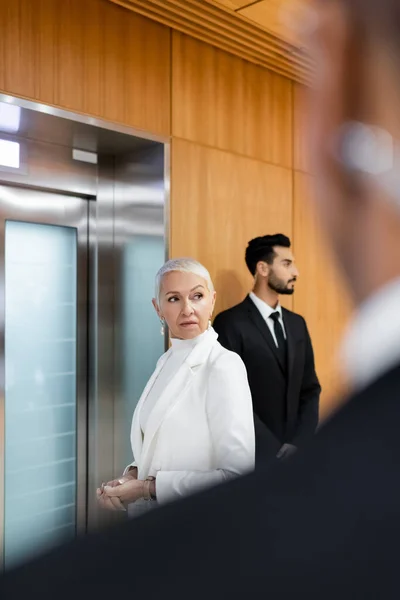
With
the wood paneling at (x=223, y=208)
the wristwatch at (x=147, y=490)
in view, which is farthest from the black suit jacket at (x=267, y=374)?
the wristwatch at (x=147, y=490)

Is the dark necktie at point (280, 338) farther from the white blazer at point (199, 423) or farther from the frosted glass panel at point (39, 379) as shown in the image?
the white blazer at point (199, 423)

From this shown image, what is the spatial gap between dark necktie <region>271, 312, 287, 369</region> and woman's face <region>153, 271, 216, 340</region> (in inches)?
35.9

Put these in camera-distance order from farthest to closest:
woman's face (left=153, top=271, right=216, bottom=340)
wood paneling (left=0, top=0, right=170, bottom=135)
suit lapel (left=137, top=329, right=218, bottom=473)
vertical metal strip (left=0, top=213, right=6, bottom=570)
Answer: vertical metal strip (left=0, top=213, right=6, bottom=570) < wood paneling (left=0, top=0, right=170, bottom=135) < woman's face (left=153, top=271, right=216, bottom=340) < suit lapel (left=137, top=329, right=218, bottom=473)

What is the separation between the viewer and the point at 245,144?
3354 millimetres

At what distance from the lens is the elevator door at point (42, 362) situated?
2.71 meters

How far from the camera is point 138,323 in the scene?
3.04 m

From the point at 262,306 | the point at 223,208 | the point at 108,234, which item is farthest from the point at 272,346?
the point at 108,234

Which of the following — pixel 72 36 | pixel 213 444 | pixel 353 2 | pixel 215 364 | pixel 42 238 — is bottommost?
pixel 213 444

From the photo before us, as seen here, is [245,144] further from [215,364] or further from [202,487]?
[202,487]

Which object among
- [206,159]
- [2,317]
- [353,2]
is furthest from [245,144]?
→ [353,2]

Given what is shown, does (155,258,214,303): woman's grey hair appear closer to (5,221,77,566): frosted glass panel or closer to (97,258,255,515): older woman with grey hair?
(97,258,255,515): older woman with grey hair

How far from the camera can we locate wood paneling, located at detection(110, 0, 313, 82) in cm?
271

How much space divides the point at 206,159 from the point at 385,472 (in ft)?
9.69

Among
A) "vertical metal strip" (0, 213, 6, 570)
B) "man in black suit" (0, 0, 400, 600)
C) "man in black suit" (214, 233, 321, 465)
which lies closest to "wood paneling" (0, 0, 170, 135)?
"vertical metal strip" (0, 213, 6, 570)
